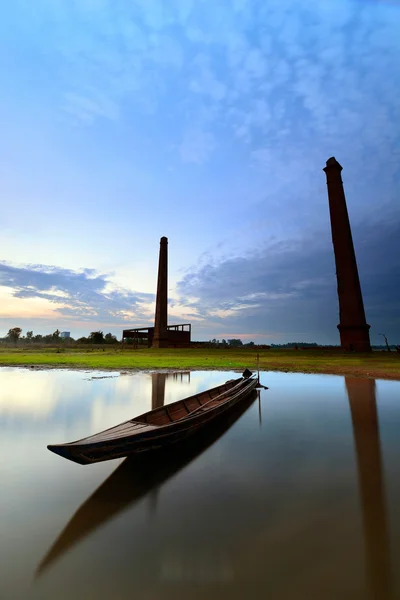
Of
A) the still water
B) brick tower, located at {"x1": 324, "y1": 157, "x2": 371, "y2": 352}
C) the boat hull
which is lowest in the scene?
the still water

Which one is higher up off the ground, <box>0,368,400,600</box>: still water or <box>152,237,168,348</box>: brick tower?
<box>152,237,168,348</box>: brick tower

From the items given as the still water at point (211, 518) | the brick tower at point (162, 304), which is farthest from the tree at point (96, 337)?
the still water at point (211, 518)

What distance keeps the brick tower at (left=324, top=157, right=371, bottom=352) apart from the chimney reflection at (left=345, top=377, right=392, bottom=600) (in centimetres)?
3180

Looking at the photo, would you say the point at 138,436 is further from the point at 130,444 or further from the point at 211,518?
the point at 211,518

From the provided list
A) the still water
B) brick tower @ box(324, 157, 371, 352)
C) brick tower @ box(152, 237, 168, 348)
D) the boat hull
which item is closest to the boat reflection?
the still water

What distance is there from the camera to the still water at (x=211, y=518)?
148 inches

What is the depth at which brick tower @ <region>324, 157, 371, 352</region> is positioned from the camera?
1681 inches

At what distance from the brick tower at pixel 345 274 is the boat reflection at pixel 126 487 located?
38.6 meters

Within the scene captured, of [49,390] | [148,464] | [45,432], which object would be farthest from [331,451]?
[49,390]

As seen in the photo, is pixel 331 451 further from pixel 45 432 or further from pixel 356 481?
pixel 45 432

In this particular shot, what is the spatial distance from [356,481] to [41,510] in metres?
6.38

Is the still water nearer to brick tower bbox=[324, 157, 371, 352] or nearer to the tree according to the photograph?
brick tower bbox=[324, 157, 371, 352]

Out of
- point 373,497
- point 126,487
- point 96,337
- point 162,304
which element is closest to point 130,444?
point 126,487

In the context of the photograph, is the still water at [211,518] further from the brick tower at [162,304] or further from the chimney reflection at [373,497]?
the brick tower at [162,304]
